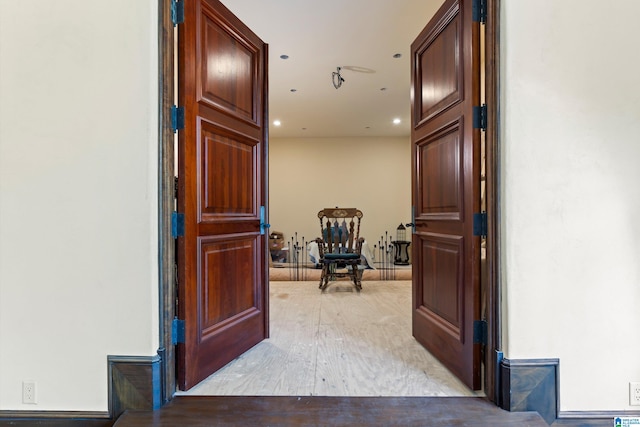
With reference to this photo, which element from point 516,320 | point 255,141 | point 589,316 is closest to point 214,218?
point 255,141

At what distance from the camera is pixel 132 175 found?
5.01ft

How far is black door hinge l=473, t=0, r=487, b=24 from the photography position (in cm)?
164

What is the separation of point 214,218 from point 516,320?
169 centimetres

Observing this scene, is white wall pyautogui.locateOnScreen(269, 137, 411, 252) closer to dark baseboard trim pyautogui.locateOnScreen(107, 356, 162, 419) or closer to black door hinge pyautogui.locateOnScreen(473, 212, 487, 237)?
black door hinge pyautogui.locateOnScreen(473, 212, 487, 237)

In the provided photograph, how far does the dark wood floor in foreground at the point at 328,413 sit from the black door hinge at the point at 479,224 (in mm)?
836

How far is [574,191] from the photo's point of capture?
153 cm

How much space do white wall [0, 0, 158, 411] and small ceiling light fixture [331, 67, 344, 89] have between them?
2531 millimetres

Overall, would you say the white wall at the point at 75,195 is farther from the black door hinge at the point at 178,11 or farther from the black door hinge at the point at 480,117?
the black door hinge at the point at 480,117

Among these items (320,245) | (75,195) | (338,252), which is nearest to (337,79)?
(320,245)

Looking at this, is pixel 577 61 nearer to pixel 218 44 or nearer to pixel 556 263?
pixel 556 263

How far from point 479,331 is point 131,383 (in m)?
1.76

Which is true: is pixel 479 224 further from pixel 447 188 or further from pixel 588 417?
pixel 588 417

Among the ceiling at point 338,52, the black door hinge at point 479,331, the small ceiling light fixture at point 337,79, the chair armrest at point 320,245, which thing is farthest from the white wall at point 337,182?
the black door hinge at point 479,331

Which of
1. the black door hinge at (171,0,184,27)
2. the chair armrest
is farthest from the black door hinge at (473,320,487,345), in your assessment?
the chair armrest
